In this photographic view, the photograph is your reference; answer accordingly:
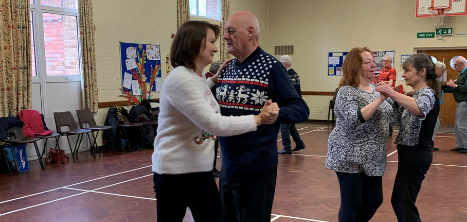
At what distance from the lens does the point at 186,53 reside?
2150 millimetres

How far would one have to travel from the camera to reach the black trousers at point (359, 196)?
9.82ft

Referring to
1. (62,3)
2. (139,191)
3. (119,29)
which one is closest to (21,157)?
(139,191)

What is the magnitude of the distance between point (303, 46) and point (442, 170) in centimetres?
797

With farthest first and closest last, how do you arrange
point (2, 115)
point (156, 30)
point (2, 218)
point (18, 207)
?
1. point (156, 30)
2. point (2, 115)
3. point (18, 207)
4. point (2, 218)

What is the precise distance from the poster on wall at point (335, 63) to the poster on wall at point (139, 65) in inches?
219

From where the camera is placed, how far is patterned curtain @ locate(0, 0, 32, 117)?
23.8ft

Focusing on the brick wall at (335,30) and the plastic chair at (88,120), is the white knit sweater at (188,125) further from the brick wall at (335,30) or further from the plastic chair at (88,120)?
the brick wall at (335,30)

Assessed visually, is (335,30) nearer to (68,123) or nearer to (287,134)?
(287,134)

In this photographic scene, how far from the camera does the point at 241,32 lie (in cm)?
242

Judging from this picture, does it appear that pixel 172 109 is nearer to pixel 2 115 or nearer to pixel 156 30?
pixel 2 115

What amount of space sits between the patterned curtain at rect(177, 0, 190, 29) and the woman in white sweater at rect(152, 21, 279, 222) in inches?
351

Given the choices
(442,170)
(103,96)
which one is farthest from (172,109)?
(103,96)

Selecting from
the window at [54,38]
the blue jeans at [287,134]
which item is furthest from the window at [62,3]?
the blue jeans at [287,134]

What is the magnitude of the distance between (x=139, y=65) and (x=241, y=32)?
7.85 metres
